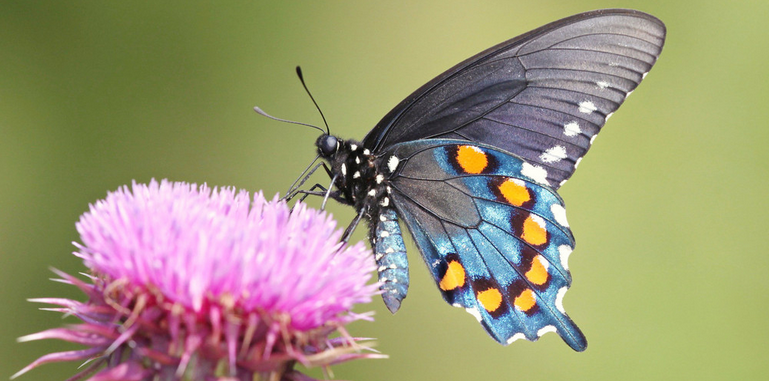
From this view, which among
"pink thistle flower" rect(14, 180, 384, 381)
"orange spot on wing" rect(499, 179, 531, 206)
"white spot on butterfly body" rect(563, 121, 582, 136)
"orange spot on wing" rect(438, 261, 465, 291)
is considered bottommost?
"pink thistle flower" rect(14, 180, 384, 381)

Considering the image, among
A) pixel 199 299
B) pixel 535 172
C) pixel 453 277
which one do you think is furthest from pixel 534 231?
pixel 199 299

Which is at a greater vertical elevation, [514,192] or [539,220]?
[514,192]

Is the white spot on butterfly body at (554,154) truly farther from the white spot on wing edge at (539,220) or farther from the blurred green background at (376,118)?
the blurred green background at (376,118)

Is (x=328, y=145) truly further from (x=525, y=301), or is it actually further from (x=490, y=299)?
(x=525, y=301)

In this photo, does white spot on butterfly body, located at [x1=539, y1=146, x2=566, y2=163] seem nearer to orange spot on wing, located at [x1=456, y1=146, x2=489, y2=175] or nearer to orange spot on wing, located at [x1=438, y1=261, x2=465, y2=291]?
orange spot on wing, located at [x1=456, y1=146, x2=489, y2=175]

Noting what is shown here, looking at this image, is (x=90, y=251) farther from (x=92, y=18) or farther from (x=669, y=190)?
(x=669, y=190)

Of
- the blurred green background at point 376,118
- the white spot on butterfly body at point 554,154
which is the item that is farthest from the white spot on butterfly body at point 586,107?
the blurred green background at point 376,118

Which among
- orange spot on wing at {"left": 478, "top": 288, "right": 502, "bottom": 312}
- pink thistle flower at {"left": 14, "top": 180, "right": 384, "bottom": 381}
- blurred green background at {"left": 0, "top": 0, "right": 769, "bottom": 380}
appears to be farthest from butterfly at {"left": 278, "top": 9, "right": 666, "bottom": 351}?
blurred green background at {"left": 0, "top": 0, "right": 769, "bottom": 380}
